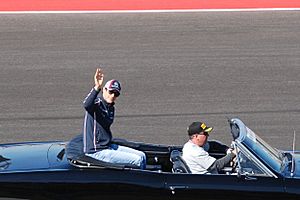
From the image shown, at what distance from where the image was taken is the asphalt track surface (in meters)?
12.7

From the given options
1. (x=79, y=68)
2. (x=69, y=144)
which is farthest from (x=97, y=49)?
(x=69, y=144)

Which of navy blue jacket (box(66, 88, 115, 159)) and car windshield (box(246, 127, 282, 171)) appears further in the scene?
navy blue jacket (box(66, 88, 115, 159))

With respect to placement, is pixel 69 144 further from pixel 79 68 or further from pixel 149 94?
pixel 79 68

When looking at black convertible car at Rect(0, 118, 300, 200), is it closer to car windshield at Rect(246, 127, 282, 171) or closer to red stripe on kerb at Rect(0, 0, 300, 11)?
car windshield at Rect(246, 127, 282, 171)

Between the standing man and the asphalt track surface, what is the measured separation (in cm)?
355

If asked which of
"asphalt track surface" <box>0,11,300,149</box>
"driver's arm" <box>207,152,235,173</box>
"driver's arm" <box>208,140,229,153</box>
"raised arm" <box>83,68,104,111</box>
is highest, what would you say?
"asphalt track surface" <box>0,11,300,149</box>

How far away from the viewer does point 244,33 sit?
61.3 ft

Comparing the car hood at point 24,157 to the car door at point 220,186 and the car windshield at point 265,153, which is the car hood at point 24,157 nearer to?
the car door at point 220,186

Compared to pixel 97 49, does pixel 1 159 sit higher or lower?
lower

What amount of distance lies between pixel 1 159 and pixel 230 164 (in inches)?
82.3

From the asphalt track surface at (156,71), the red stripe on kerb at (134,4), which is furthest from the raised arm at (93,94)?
the red stripe on kerb at (134,4)

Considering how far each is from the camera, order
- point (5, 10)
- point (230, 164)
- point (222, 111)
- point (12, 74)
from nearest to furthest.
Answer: point (230, 164) < point (222, 111) < point (12, 74) < point (5, 10)

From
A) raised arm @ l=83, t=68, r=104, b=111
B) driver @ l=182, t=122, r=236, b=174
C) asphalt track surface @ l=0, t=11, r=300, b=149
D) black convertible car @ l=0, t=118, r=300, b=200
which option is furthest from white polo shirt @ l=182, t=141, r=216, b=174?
asphalt track surface @ l=0, t=11, r=300, b=149

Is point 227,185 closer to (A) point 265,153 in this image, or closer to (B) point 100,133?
(A) point 265,153
